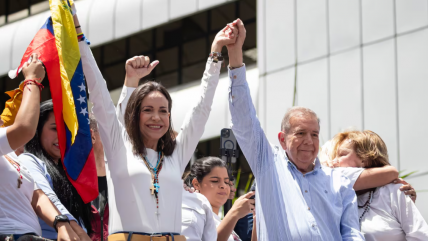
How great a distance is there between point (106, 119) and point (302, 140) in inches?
52.4

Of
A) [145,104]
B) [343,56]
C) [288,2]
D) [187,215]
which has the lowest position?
[187,215]

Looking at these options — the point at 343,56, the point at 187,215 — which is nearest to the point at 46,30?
the point at 187,215

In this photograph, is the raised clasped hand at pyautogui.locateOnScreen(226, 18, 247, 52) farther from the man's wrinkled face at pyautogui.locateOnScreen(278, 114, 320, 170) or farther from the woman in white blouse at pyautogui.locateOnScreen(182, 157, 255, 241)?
the woman in white blouse at pyautogui.locateOnScreen(182, 157, 255, 241)

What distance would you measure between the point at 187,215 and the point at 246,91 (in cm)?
111

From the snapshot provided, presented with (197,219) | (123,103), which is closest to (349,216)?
(197,219)

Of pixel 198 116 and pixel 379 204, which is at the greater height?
pixel 198 116

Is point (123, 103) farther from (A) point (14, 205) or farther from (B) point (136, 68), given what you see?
(A) point (14, 205)

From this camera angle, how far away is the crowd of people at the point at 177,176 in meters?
3.44

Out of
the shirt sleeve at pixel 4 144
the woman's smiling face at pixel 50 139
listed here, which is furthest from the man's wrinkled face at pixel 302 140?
the shirt sleeve at pixel 4 144

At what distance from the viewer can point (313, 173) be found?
166 inches

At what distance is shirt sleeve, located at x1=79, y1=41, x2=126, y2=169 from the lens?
3619mm

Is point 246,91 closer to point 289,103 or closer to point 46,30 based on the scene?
point 46,30

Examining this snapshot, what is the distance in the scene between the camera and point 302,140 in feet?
13.6

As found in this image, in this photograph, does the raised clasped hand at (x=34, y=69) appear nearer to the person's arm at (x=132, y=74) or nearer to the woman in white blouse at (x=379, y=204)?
the person's arm at (x=132, y=74)
